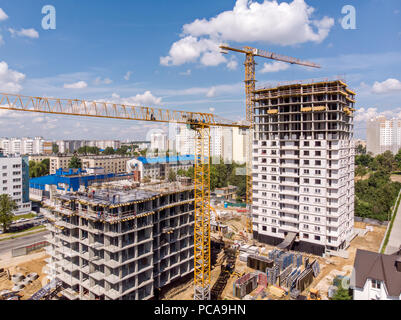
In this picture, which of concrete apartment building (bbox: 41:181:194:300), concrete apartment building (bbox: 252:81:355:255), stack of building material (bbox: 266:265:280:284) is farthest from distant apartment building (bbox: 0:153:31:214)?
stack of building material (bbox: 266:265:280:284)

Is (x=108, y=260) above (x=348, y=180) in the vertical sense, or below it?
below

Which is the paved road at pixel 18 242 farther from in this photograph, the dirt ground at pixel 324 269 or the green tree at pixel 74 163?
the green tree at pixel 74 163

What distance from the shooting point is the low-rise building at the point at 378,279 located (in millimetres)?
20703

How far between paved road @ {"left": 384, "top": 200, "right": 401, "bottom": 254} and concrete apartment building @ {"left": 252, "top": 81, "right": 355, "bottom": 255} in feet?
15.2

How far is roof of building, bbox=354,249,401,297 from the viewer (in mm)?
20719

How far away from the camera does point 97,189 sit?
2642 centimetres

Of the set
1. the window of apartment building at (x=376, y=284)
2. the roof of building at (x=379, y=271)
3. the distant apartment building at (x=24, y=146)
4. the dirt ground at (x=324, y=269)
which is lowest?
the dirt ground at (x=324, y=269)

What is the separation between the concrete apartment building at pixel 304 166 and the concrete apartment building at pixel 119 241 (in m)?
14.6

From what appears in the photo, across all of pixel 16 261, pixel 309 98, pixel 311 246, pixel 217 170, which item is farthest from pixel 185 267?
pixel 217 170

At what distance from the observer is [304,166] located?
3484 centimetres

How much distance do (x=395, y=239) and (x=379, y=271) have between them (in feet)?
74.1

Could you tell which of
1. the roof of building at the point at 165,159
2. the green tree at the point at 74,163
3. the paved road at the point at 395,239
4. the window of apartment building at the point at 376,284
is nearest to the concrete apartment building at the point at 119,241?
the window of apartment building at the point at 376,284

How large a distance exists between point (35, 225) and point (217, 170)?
1805 inches
